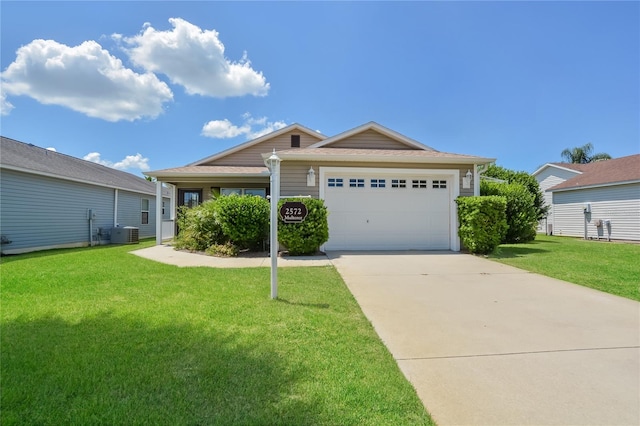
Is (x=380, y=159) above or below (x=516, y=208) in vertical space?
above

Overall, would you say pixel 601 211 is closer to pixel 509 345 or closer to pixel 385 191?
pixel 385 191

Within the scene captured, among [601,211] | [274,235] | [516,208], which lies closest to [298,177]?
[274,235]

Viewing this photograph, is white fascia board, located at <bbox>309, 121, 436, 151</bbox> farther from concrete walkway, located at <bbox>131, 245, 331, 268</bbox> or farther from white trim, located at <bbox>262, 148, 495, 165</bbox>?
concrete walkway, located at <bbox>131, 245, 331, 268</bbox>

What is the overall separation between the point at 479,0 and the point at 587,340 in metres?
9.63

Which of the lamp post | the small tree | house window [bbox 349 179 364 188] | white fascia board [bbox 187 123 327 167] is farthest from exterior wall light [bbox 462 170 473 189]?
the lamp post

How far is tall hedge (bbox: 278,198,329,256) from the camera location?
8.80 meters

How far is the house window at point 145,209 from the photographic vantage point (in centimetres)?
1805

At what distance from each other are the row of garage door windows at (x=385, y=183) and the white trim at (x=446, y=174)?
26 cm

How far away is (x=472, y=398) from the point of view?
2307 mm

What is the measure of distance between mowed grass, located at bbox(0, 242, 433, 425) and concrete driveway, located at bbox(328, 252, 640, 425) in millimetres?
349

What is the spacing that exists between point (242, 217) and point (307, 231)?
2160 mm

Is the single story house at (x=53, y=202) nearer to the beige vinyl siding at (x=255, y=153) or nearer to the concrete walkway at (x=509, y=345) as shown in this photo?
the beige vinyl siding at (x=255, y=153)

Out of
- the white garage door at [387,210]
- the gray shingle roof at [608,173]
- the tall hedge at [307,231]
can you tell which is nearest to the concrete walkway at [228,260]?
the tall hedge at [307,231]

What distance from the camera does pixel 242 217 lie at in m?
9.47
